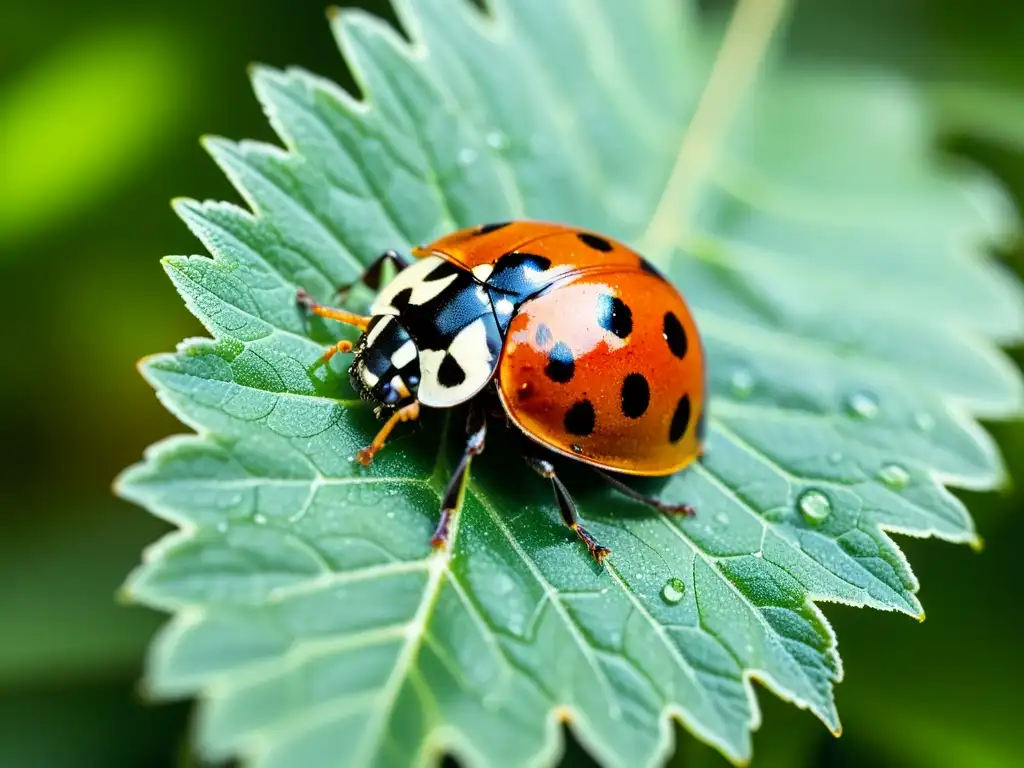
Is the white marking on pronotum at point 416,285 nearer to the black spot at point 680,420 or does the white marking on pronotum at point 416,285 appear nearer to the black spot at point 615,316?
the black spot at point 615,316

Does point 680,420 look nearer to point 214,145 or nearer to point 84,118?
point 214,145

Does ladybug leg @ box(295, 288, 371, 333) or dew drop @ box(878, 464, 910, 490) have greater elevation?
dew drop @ box(878, 464, 910, 490)

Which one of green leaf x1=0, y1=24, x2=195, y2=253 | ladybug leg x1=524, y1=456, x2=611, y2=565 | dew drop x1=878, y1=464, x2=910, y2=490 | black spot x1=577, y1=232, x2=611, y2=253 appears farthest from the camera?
green leaf x1=0, y1=24, x2=195, y2=253

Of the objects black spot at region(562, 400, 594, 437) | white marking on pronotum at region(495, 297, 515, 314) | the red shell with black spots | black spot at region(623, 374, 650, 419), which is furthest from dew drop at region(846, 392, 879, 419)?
white marking on pronotum at region(495, 297, 515, 314)

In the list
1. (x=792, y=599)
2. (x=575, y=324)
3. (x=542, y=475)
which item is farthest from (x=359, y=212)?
(x=792, y=599)

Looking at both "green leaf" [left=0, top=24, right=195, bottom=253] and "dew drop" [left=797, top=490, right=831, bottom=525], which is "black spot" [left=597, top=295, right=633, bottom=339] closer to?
"dew drop" [left=797, top=490, right=831, bottom=525]

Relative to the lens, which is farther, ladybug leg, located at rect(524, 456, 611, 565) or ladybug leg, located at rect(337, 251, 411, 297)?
ladybug leg, located at rect(337, 251, 411, 297)

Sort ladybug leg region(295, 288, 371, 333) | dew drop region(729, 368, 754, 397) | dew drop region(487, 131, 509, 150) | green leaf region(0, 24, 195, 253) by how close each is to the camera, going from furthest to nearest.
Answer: green leaf region(0, 24, 195, 253) → dew drop region(487, 131, 509, 150) → dew drop region(729, 368, 754, 397) → ladybug leg region(295, 288, 371, 333)
